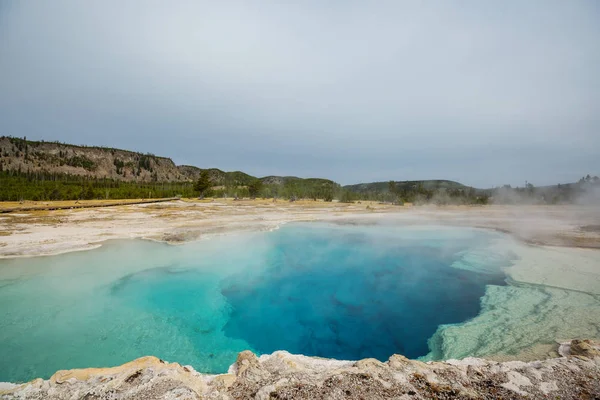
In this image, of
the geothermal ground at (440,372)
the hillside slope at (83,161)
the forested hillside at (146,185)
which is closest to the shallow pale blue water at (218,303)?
the geothermal ground at (440,372)

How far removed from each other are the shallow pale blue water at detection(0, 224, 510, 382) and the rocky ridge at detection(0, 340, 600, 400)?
7.23 feet

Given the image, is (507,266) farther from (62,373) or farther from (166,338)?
(62,373)

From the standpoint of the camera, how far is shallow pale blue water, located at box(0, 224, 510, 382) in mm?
6145

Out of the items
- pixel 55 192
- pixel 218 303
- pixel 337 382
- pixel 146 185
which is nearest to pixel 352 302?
pixel 218 303

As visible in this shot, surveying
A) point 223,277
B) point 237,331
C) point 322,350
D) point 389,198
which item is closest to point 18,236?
point 223,277

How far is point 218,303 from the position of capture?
8852mm

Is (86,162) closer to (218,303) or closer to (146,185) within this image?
(146,185)

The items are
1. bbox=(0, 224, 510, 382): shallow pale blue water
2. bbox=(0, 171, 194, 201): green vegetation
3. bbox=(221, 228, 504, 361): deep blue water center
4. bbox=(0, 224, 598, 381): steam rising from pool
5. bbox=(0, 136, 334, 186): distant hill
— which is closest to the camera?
bbox=(0, 224, 598, 381): steam rising from pool

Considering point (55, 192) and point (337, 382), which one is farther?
point (55, 192)

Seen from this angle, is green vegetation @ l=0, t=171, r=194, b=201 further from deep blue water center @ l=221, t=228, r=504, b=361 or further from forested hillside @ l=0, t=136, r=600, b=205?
→ deep blue water center @ l=221, t=228, r=504, b=361

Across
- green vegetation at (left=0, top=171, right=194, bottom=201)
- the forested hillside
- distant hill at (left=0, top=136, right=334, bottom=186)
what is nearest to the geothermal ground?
the forested hillside

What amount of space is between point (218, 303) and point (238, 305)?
0.73m

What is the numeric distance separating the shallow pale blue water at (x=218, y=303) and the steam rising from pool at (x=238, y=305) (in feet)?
0.12

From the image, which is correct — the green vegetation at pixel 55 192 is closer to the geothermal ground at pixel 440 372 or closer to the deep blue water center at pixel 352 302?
the deep blue water center at pixel 352 302
